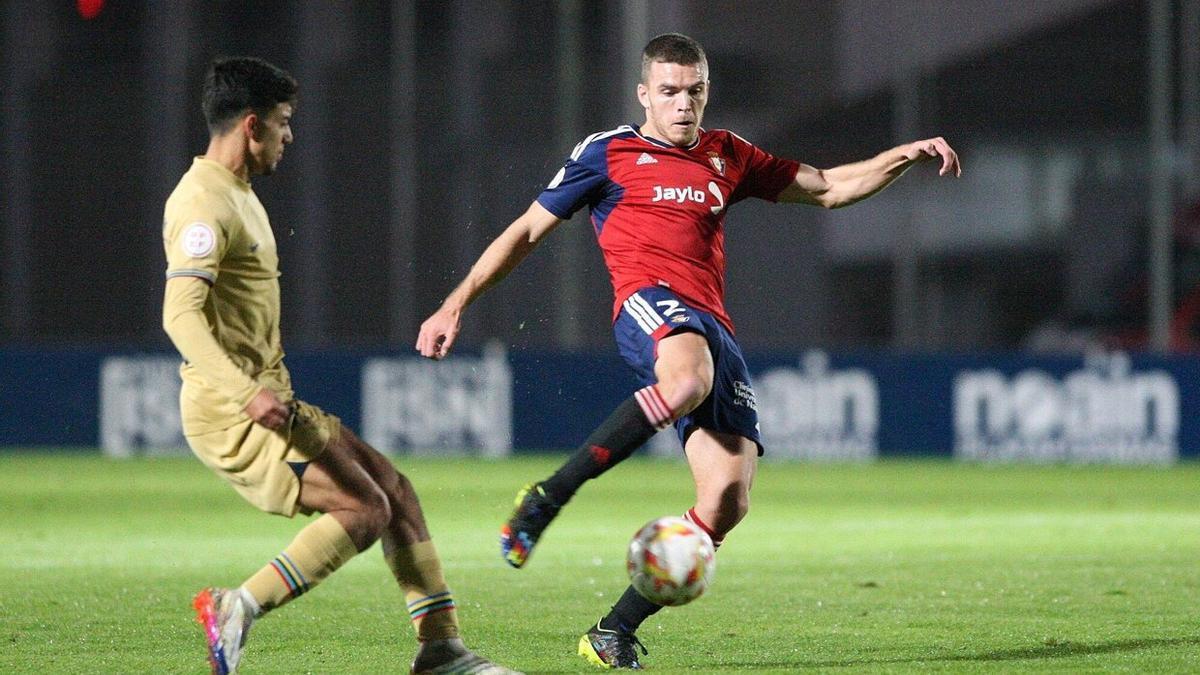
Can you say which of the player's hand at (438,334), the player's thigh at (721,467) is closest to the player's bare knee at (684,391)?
the player's thigh at (721,467)

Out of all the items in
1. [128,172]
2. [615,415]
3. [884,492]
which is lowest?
[884,492]

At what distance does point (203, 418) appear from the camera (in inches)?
225

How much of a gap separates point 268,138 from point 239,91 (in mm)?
165

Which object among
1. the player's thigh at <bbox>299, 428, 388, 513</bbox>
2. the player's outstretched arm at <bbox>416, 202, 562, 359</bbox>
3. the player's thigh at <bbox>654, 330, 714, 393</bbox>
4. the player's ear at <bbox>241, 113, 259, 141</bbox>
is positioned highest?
the player's ear at <bbox>241, 113, 259, 141</bbox>

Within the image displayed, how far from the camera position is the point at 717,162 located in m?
6.92

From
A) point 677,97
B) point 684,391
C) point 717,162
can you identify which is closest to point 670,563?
point 684,391

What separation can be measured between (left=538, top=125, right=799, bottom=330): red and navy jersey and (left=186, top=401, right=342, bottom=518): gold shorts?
4.48 feet

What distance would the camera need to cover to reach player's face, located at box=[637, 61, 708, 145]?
6.72 m

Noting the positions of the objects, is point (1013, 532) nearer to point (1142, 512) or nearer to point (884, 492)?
point (1142, 512)

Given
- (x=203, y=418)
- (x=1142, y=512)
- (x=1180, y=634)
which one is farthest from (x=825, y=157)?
(x=203, y=418)

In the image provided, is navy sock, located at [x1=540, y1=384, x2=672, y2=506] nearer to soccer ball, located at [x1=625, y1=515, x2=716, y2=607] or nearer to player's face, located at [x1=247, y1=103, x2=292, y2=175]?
soccer ball, located at [x1=625, y1=515, x2=716, y2=607]

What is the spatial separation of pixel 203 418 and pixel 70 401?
14936 millimetres

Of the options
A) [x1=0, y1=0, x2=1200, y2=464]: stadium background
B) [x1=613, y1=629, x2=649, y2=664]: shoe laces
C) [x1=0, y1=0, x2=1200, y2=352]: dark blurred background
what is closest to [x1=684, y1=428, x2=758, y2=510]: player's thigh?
[x1=613, y1=629, x2=649, y2=664]: shoe laces

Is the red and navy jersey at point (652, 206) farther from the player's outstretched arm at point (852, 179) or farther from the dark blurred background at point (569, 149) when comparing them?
the dark blurred background at point (569, 149)
